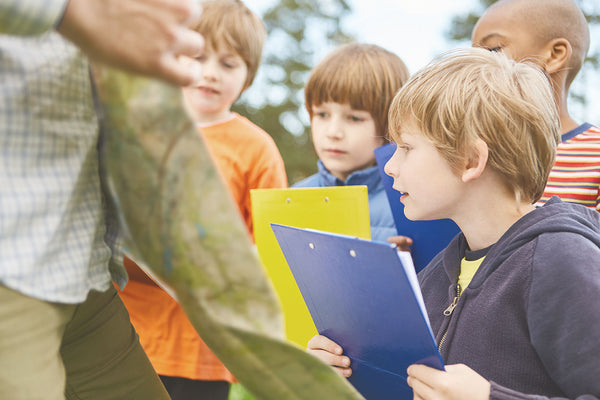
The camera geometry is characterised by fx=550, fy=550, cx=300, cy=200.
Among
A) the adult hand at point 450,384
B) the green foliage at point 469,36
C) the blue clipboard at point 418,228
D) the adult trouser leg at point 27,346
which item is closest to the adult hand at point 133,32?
the adult trouser leg at point 27,346

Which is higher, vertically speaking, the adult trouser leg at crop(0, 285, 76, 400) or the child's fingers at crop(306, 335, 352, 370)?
the adult trouser leg at crop(0, 285, 76, 400)

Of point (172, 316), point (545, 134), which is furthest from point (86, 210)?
point (172, 316)

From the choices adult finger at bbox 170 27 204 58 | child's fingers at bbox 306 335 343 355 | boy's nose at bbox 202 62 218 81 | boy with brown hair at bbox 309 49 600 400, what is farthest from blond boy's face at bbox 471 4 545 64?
adult finger at bbox 170 27 204 58

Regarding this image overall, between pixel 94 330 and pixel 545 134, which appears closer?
pixel 94 330

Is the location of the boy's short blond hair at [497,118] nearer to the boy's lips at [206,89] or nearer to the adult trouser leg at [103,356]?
the adult trouser leg at [103,356]

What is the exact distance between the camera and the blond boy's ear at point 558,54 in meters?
1.94

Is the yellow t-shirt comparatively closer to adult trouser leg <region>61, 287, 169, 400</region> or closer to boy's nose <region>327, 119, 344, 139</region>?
adult trouser leg <region>61, 287, 169, 400</region>

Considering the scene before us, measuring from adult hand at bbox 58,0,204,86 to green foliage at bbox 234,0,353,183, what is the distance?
1139 cm

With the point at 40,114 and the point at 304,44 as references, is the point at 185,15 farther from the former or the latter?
the point at 304,44

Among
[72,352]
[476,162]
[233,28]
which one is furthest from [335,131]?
[72,352]

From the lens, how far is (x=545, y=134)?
3.91ft

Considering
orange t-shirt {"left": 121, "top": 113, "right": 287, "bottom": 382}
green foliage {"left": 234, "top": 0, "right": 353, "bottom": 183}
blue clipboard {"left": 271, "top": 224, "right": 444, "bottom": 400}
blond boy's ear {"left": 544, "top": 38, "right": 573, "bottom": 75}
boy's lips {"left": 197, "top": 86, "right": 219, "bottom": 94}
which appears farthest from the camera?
green foliage {"left": 234, "top": 0, "right": 353, "bottom": 183}

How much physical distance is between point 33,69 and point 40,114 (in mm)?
56

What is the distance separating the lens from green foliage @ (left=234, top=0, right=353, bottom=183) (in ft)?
40.4
